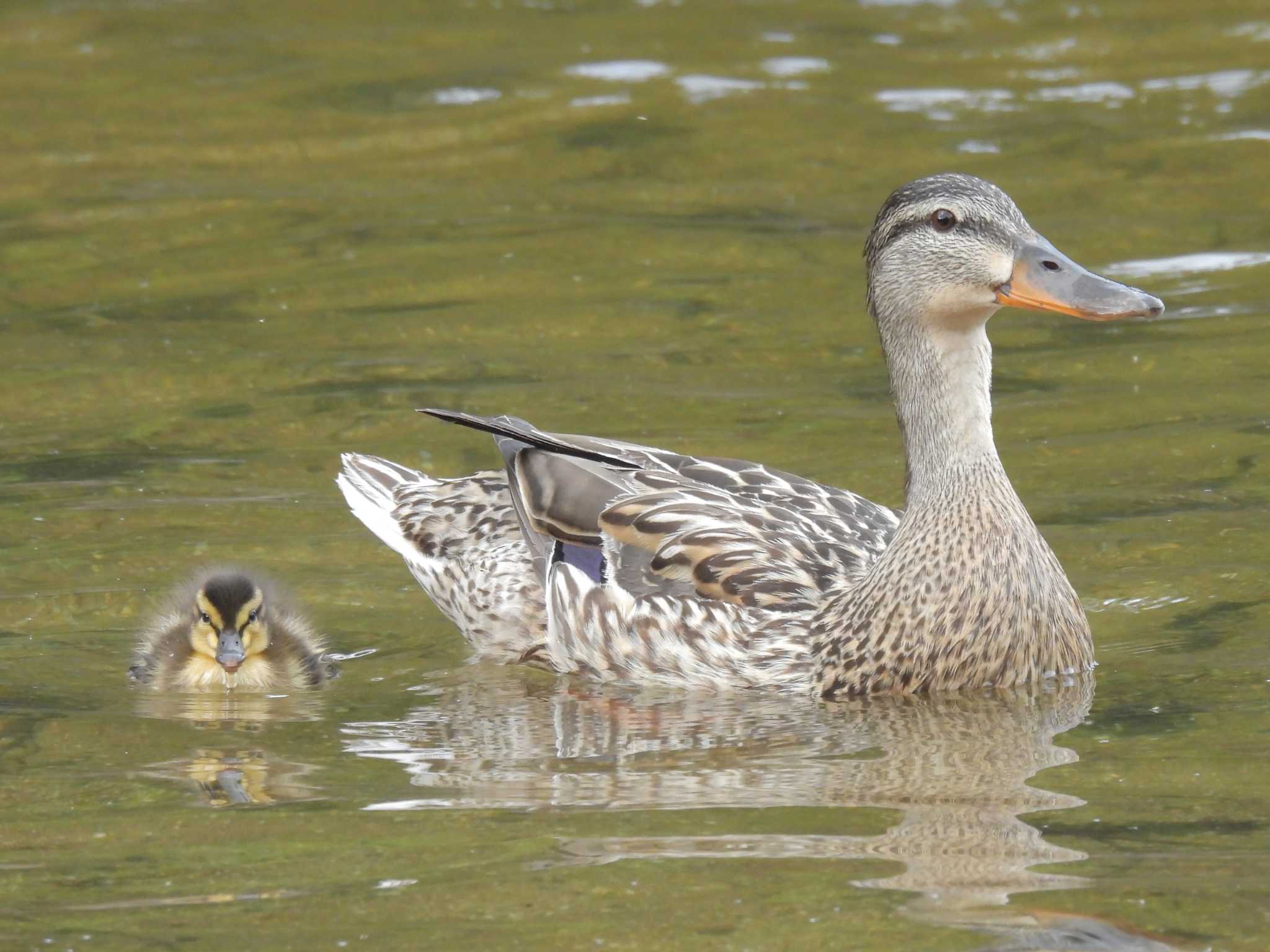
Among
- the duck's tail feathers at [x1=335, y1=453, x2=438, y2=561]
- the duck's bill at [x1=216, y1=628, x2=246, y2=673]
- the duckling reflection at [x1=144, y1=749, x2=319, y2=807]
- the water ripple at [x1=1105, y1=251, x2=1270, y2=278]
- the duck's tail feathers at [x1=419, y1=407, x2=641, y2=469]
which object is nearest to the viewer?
the duckling reflection at [x1=144, y1=749, x2=319, y2=807]

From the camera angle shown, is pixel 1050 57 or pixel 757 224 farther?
pixel 1050 57

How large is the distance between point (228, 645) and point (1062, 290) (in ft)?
8.04

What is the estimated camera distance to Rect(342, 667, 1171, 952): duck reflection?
497cm

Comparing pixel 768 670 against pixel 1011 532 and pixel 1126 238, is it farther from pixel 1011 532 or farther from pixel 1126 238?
pixel 1126 238

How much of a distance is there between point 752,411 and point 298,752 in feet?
11.6

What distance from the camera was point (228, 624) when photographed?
677cm

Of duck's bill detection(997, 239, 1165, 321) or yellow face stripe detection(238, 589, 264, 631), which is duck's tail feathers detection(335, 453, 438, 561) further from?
duck's bill detection(997, 239, 1165, 321)

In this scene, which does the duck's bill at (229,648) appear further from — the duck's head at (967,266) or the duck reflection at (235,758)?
the duck's head at (967,266)

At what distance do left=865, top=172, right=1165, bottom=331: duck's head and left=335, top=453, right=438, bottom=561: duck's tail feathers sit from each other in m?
1.75

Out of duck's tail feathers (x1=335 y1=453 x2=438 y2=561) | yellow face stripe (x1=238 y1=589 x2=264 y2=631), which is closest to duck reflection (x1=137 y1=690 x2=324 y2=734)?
yellow face stripe (x1=238 y1=589 x2=264 y2=631)

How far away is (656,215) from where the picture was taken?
39.8ft

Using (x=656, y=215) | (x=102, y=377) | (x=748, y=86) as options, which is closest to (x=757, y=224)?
(x=656, y=215)

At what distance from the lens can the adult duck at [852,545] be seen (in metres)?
6.62

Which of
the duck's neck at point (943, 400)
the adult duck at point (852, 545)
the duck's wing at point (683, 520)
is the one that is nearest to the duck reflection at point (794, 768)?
the adult duck at point (852, 545)
